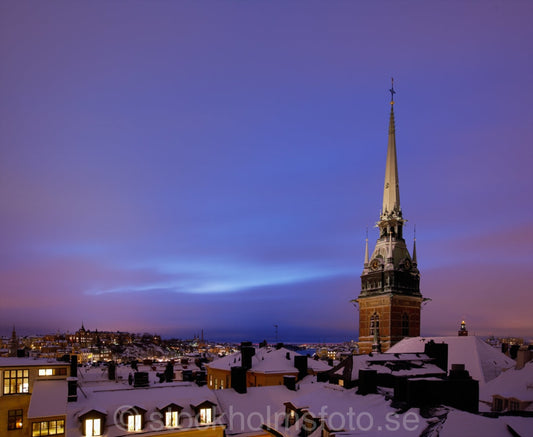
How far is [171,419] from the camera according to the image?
29.5 m

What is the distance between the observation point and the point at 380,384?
29.1 m

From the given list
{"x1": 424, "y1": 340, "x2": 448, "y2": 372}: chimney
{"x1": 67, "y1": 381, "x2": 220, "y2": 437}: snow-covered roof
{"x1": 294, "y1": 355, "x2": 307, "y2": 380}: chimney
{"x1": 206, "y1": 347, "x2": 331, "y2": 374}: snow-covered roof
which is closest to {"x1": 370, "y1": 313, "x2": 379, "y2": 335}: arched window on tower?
{"x1": 206, "y1": 347, "x2": 331, "y2": 374}: snow-covered roof

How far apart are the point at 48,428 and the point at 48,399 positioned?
92.3 inches

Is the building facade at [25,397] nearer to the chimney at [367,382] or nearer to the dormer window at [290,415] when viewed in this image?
the dormer window at [290,415]

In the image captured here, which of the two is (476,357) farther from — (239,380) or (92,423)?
(92,423)

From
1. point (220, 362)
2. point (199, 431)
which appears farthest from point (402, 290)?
point (199, 431)

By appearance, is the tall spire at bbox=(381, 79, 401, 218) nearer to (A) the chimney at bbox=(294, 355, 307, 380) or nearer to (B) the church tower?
(B) the church tower

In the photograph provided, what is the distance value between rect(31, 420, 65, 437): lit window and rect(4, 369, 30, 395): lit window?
4963mm

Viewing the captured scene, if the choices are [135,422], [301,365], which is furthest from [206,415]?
[301,365]

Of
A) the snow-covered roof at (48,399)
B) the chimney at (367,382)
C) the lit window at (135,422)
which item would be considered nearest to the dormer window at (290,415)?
the chimney at (367,382)

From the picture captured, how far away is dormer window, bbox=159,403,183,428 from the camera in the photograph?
2934cm

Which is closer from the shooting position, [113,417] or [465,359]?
[113,417]

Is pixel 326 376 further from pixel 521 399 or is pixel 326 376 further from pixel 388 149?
pixel 388 149

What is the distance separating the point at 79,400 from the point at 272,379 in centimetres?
2265
